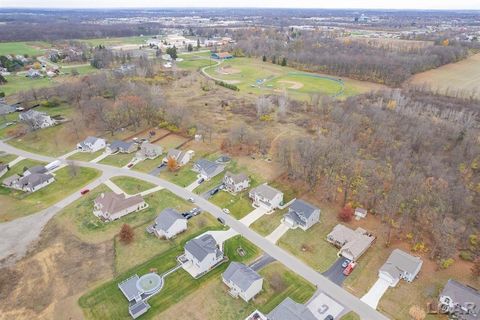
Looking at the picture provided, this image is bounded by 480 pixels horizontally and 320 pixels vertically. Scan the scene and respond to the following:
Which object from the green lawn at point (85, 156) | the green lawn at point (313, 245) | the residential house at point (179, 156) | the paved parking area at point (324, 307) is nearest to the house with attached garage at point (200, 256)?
the green lawn at point (313, 245)

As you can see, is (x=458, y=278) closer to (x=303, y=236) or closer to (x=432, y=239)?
(x=432, y=239)

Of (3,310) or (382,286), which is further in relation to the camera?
(382,286)

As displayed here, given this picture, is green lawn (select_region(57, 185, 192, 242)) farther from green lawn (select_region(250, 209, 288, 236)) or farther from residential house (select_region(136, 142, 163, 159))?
residential house (select_region(136, 142, 163, 159))

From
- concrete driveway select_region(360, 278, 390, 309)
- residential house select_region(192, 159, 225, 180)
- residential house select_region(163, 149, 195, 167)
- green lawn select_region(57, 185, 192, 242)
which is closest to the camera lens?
concrete driveway select_region(360, 278, 390, 309)

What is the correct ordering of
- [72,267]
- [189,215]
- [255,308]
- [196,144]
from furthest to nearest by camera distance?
[196,144] → [189,215] → [72,267] → [255,308]

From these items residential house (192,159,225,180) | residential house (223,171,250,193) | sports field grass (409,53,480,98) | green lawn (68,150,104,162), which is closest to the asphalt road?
green lawn (68,150,104,162)

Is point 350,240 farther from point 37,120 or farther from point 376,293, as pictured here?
point 37,120

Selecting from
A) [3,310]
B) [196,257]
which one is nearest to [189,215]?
[196,257]
